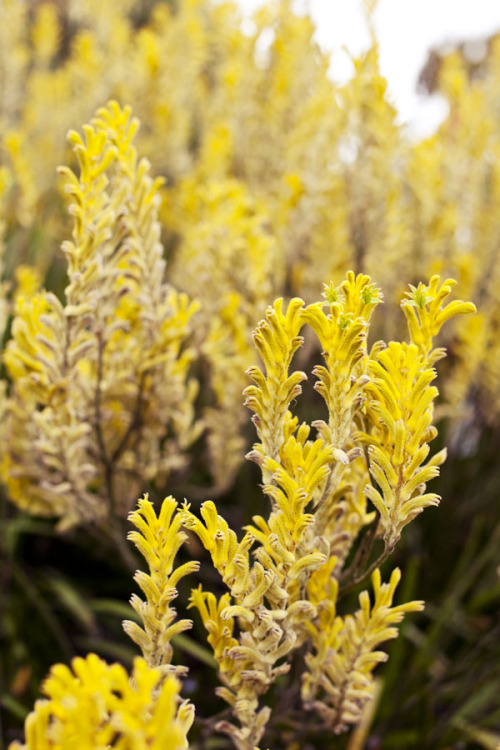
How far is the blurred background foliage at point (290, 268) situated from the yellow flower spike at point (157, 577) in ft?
1.64

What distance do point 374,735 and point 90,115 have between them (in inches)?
111

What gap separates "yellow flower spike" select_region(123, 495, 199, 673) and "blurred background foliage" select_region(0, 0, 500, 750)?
0.50m

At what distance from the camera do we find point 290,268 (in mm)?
2363

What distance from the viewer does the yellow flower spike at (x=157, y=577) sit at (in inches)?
27.8

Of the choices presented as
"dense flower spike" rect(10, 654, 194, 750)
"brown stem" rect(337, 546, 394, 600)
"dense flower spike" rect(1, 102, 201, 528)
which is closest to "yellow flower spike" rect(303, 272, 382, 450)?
"brown stem" rect(337, 546, 394, 600)

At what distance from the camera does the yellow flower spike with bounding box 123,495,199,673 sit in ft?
2.32

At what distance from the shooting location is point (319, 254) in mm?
2113

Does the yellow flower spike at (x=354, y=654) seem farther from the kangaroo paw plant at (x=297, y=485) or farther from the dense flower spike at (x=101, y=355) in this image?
the dense flower spike at (x=101, y=355)

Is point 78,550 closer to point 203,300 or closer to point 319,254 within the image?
point 203,300

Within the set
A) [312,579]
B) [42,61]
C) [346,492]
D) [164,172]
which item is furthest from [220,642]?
[42,61]

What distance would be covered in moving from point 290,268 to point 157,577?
177cm

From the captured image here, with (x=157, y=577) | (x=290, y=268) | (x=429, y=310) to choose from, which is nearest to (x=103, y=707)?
(x=157, y=577)

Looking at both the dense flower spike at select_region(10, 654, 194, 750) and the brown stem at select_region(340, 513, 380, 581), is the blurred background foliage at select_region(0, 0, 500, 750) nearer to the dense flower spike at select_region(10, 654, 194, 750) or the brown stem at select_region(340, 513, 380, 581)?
the brown stem at select_region(340, 513, 380, 581)

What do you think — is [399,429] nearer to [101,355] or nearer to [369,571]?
[369,571]
